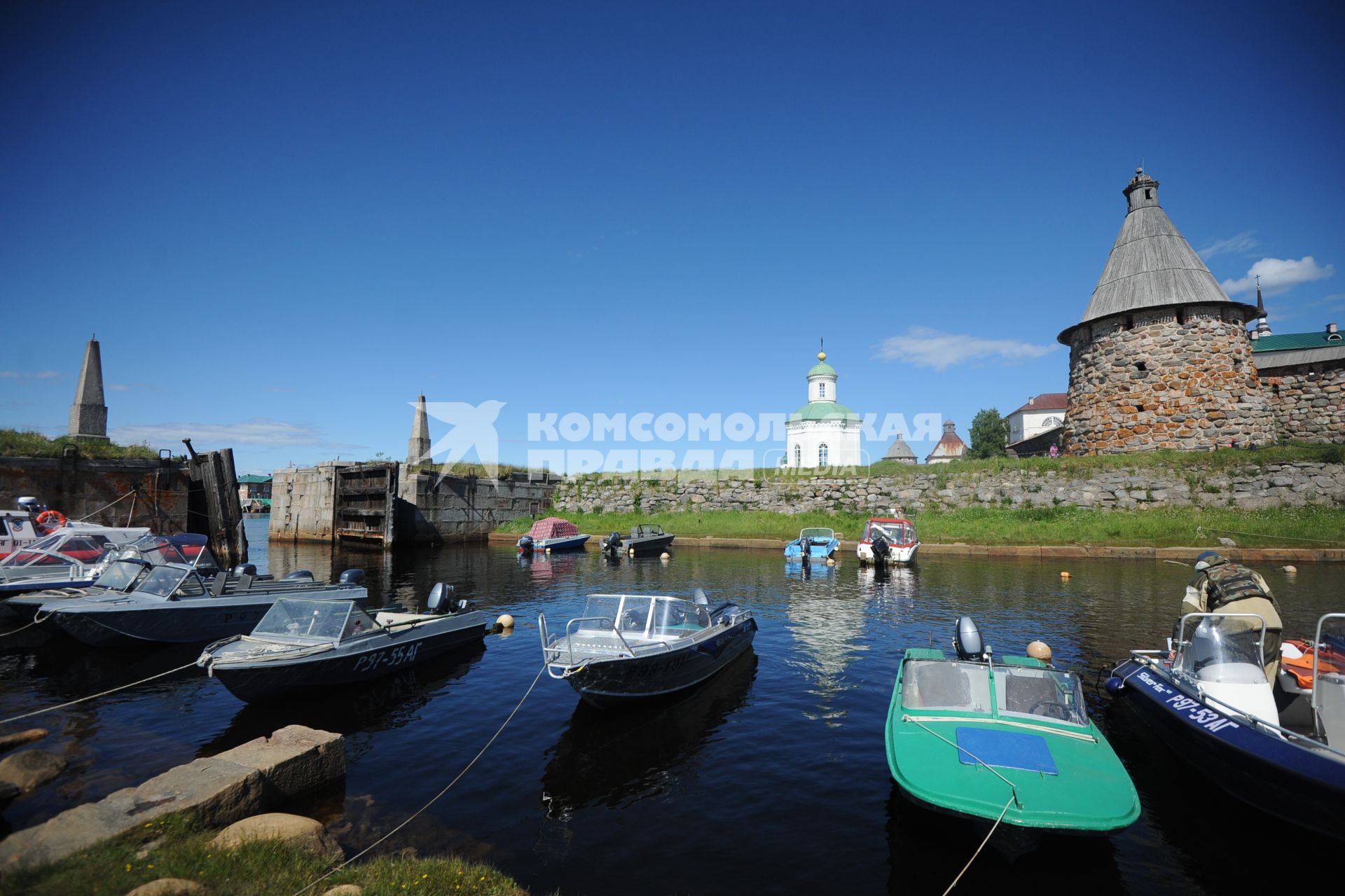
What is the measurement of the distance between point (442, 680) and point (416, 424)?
116ft

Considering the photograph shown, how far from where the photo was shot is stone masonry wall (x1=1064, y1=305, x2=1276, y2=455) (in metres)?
39.6

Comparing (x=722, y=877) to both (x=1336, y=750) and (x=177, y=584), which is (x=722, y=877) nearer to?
(x=1336, y=750)

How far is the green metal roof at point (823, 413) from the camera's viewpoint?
65.8m

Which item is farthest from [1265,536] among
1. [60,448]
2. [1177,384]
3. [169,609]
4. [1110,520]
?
[60,448]

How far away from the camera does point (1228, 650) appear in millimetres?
9055

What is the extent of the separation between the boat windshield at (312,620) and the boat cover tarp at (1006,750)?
1096 centimetres

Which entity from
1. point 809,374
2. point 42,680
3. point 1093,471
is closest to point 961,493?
point 1093,471

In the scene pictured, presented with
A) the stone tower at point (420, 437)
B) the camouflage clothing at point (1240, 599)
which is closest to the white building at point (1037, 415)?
the stone tower at point (420, 437)

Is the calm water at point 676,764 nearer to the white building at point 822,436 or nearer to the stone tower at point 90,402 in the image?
the stone tower at point 90,402

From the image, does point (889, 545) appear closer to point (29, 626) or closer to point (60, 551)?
point (29, 626)

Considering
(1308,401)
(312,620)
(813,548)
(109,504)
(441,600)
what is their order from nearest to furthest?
(312,620) < (441,600) < (109,504) < (813,548) < (1308,401)

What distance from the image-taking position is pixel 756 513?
1932 inches

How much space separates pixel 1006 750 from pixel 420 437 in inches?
1749

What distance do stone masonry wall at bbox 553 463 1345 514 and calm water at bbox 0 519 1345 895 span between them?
2081cm
